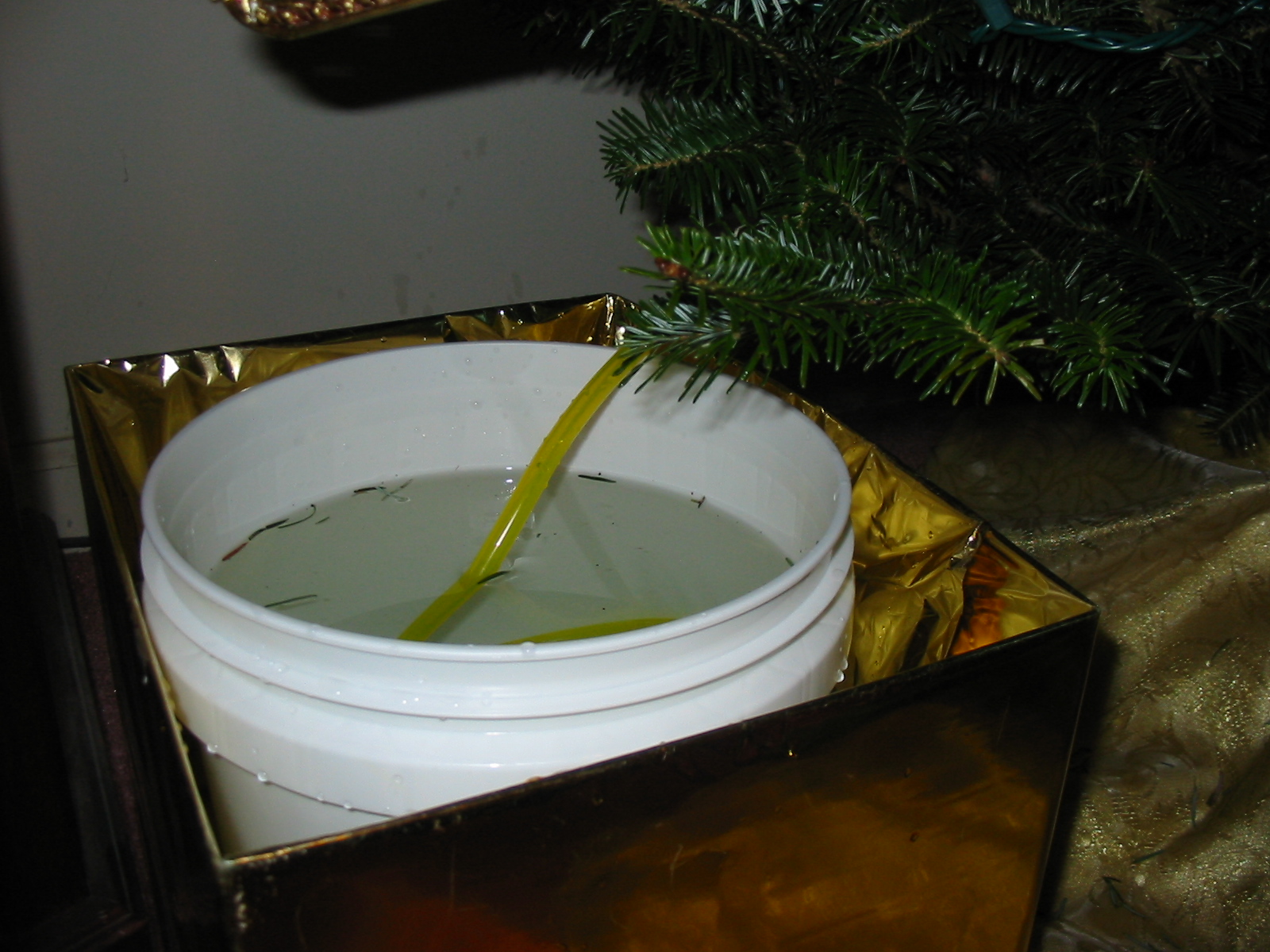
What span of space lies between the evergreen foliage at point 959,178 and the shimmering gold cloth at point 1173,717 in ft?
0.52

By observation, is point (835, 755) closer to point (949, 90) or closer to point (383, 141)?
point (949, 90)

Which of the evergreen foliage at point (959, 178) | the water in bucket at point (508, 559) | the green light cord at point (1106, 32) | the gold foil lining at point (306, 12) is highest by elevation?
the gold foil lining at point (306, 12)

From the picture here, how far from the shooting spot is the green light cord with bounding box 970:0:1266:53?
38 cm

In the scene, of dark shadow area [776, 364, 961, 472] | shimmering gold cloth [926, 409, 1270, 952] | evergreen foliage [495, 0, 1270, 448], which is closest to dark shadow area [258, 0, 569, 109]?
evergreen foliage [495, 0, 1270, 448]

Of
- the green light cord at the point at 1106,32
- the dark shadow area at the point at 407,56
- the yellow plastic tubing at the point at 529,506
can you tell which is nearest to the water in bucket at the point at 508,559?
the yellow plastic tubing at the point at 529,506

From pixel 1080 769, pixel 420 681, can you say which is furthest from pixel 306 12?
pixel 1080 769

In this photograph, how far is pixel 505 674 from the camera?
285 millimetres

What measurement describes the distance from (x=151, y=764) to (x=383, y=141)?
0.50 metres

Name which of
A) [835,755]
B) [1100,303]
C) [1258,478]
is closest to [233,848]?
[835,755]

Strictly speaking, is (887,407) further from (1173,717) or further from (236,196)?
(236,196)

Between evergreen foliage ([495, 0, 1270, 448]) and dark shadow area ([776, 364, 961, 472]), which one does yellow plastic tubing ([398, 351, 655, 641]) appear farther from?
dark shadow area ([776, 364, 961, 472])

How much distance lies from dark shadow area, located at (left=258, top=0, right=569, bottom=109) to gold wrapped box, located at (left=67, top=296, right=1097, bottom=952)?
0.37m

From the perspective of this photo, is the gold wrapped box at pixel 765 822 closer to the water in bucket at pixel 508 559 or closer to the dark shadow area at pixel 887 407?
the water in bucket at pixel 508 559

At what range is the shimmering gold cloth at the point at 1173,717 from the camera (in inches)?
24.0
